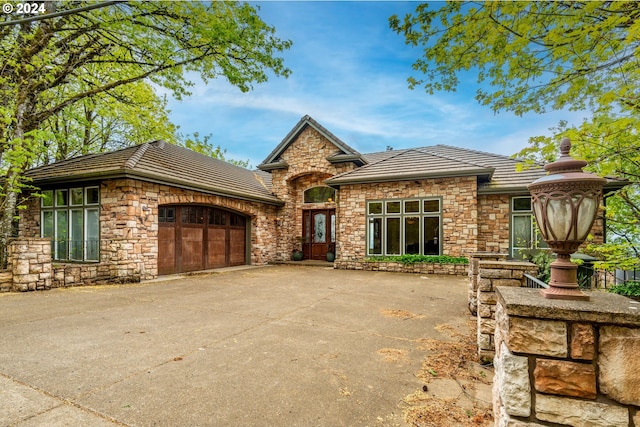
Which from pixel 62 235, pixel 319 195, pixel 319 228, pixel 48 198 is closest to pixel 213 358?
pixel 62 235

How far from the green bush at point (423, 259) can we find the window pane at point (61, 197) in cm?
1090

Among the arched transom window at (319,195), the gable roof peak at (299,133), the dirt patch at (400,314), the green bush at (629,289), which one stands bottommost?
the dirt patch at (400,314)

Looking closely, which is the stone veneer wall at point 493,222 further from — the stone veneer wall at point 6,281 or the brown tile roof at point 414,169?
the stone veneer wall at point 6,281

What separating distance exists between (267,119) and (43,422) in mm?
28418

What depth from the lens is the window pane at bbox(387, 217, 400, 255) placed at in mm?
11781

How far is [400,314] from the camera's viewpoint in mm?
5184

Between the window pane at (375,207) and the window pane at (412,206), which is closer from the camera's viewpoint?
the window pane at (412,206)

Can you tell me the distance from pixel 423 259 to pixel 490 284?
25.6 feet

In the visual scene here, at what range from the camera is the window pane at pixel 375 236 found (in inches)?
474

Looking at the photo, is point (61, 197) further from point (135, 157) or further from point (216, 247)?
point (216, 247)

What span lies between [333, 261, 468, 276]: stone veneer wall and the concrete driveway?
13.9ft

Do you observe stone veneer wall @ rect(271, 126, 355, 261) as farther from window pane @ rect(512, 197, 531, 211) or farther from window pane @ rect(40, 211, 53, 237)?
window pane @ rect(40, 211, 53, 237)

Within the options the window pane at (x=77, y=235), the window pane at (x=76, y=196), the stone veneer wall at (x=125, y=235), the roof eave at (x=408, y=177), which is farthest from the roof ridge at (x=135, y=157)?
the roof eave at (x=408, y=177)

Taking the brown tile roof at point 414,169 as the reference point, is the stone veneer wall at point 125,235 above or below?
below
